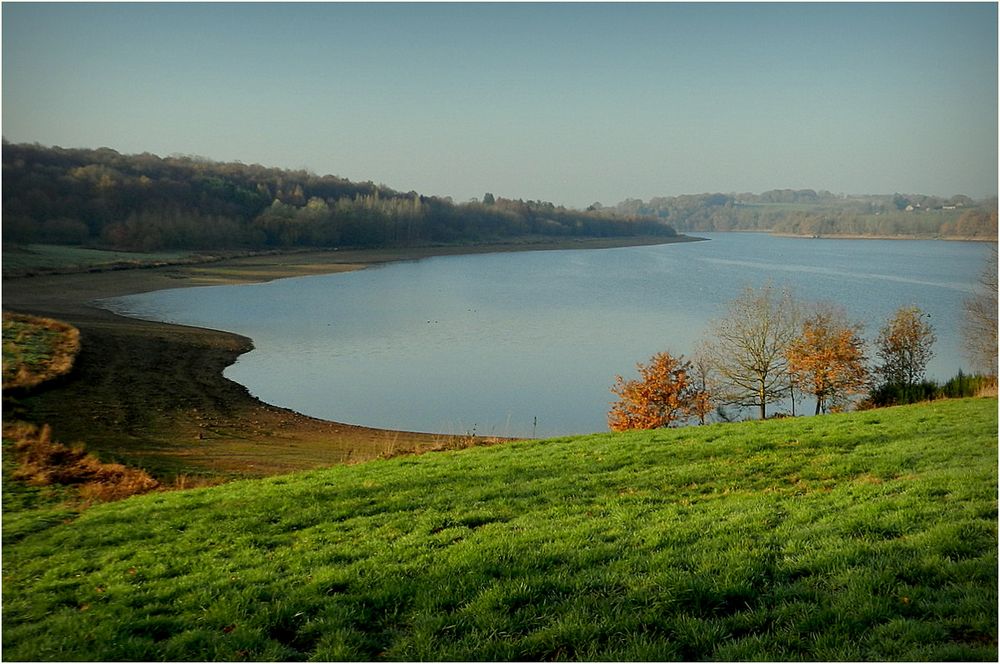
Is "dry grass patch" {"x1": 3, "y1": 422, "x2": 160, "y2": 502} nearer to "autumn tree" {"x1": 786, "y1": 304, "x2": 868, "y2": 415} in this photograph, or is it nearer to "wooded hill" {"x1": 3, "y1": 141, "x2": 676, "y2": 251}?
"autumn tree" {"x1": 786, "y1": 304, "x2": 868, "y2": 415}

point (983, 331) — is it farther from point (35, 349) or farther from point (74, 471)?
point (35, 349)

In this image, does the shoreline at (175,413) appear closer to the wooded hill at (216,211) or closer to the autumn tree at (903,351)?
the wooded hill at (216,211)

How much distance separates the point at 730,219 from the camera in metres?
172

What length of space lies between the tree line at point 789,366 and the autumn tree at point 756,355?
0.11 feet

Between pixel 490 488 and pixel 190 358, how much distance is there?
20811 millimetres

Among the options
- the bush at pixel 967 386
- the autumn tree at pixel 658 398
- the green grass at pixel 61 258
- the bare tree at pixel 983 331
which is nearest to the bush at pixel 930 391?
the bush at pixel 967 386

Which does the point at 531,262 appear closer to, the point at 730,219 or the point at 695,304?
the point at 695,304

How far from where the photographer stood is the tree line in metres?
21.6

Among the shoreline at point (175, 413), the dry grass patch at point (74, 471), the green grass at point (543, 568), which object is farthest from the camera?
the shoreline at point (175, 413)

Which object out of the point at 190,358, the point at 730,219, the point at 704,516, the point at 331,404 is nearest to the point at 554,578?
the point at 704,516

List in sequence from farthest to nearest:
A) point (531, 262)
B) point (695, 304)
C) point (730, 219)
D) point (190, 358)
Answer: point (730, 219), point (531, 262), point (695, 304), point (190, 358)

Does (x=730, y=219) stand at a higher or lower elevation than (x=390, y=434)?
higher

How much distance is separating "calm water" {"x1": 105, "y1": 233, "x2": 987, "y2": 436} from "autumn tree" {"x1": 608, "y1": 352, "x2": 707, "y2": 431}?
2.22 feet

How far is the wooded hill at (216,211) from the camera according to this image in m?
53.1
